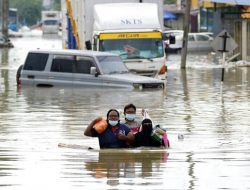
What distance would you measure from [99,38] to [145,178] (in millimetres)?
22084

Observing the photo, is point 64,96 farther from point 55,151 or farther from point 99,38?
point 55,151

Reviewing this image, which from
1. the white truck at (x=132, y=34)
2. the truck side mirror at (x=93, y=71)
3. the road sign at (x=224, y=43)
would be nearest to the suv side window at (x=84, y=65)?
the truck side mirror at (x=93, y=71)

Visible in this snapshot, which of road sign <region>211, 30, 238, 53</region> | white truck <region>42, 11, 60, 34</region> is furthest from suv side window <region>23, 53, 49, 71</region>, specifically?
white truck <region>42, 11, 60, 34</region>

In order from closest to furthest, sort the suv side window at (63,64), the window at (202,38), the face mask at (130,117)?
the face mask at (130,117)
the suv side window at (63,64)
the window at (202,38)

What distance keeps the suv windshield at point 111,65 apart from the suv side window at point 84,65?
0.33 m

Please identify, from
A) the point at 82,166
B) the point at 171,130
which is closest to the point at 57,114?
the point at 171,130

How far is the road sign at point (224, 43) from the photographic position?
36125mm

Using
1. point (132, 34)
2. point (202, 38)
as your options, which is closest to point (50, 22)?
point (202, 38)

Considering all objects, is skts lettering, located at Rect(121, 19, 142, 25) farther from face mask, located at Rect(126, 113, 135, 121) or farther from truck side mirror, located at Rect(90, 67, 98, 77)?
face mask, located at Rect(126, 113, 135, 121)

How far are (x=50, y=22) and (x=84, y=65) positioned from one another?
106879 millimetres

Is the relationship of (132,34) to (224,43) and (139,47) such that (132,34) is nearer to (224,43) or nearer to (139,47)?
(139,47)

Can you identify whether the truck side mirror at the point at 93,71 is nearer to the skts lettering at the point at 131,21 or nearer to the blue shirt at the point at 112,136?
the skts lettering at the point at 131,21

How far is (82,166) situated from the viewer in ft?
52.9

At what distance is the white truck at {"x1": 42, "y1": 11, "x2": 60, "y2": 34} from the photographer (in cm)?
13850
